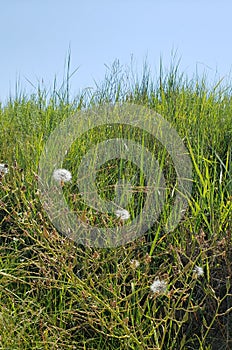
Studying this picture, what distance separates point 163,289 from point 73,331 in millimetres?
467

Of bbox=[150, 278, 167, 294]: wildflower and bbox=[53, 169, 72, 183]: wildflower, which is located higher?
bbox=[53, 169, 72, 183]: wildflower

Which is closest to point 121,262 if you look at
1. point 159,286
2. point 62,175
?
point 159,286

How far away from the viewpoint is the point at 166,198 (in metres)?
2.32

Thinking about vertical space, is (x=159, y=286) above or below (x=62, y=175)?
below

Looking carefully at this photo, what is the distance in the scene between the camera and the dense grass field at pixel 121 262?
74.5 inches

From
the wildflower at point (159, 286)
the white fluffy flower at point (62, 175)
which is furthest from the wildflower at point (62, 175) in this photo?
the wildflower at point (159, 286)

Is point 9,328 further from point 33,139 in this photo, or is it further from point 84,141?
point 33,139

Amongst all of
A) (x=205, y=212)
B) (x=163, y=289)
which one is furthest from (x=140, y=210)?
(x=163, y=289)

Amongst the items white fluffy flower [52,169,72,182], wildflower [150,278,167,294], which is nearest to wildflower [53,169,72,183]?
white fluffy flower [52,169,72,182]

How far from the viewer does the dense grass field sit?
189cm

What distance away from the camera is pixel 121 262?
1.94 metres

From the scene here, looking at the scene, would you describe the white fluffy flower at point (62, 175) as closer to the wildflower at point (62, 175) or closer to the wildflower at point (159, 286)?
the wildflower at point (62, 175)

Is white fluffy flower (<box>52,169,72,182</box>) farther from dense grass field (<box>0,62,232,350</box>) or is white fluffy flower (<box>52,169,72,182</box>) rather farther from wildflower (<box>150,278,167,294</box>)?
wildflower (<box>150,278,167,294</box>)

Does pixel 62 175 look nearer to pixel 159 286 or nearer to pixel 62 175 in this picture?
pixel 62 175
